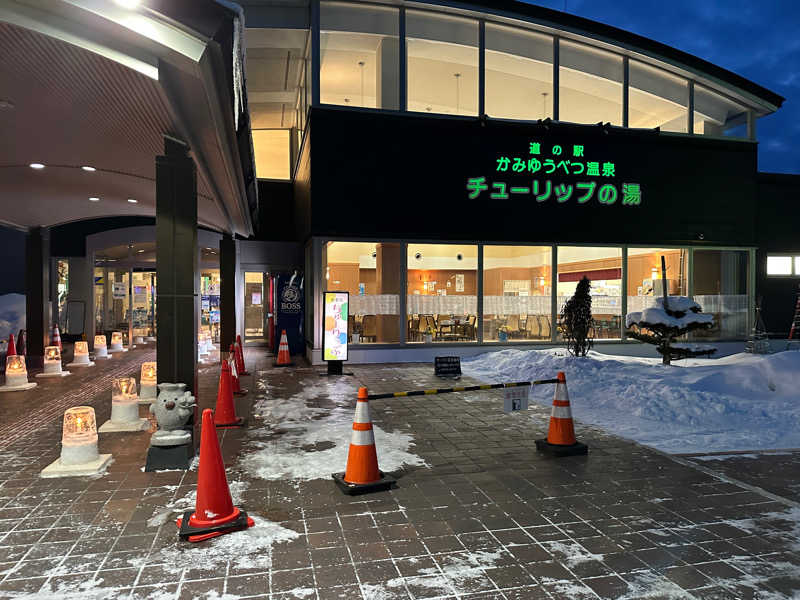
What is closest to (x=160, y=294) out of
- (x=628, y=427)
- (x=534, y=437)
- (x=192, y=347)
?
(x=192, y=347)

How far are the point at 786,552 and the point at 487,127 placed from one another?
42.2 ft

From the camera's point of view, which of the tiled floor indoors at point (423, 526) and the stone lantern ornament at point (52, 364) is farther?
the stone lantern ornament at point (52, 364)

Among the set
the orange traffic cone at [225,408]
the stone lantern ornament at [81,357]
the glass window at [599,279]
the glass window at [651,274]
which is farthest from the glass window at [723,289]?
the stone lantern ornament at [81,357]

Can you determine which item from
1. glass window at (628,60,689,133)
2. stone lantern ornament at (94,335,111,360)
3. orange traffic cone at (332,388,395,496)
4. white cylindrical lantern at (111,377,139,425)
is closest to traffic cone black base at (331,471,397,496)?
orange traffic cone at (332,388,395,496)

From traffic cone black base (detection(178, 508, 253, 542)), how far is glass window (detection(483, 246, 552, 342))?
11732 mm

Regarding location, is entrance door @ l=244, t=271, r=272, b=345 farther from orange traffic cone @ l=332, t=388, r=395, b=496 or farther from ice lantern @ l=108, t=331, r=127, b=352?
orange traffic cone @ l=332, t=388, r=395, b=496

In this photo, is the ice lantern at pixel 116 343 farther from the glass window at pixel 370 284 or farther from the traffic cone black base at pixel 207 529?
the traffic cone black base at pixel 207 529

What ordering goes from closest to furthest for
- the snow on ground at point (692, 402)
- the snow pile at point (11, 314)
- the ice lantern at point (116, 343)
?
the snow on ground at point (692, 402)
the ice lantern at point (116, 343)
the snow pile at point (11, 314)

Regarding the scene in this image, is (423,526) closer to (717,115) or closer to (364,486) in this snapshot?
(364,486)

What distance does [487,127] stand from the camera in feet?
49.4

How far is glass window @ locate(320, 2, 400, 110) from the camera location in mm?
14031

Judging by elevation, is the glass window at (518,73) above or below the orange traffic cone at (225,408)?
above

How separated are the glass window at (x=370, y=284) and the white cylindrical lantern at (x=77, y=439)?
8.79 meters

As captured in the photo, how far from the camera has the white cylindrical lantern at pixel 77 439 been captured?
5.72 metres
